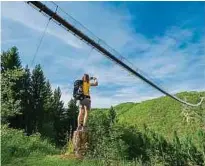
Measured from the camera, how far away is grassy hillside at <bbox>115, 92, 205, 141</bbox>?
5312 centimetres

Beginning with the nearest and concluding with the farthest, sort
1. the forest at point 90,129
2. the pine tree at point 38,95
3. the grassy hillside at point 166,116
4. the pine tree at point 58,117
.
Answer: the forest at point 90,129 < the pine tree at point 58,117 < the pine tree at point 38,95 < the grassy hillside at point 166,116

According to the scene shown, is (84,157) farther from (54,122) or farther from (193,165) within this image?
(54,122)

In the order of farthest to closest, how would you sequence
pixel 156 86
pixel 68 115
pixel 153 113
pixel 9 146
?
pixel 153 113 < pixel 68 115 < pixel 156 86 < pixel 9 146

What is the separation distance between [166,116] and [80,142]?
47.6m

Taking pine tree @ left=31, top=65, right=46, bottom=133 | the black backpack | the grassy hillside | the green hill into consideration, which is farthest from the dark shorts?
the grassy hillside

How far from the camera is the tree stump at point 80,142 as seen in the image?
43.7ft

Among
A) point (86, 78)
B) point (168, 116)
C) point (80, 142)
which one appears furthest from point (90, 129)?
point (168, 116)

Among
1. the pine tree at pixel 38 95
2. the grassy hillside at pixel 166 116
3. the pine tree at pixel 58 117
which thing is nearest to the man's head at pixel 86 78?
the pine tree at pixel 58 117

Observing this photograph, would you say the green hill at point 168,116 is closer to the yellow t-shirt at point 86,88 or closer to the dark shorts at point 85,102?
the dark shorts at point 85,102

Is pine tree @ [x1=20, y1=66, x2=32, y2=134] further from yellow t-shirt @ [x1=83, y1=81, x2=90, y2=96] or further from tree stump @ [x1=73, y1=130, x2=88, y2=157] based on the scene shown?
yellow t-shirt @ [x1=83, y1=81, x2=90, y2=96]

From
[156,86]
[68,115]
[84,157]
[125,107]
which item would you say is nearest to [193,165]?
[156,86]

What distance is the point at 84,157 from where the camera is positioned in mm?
12711

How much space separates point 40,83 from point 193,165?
24.6 metres

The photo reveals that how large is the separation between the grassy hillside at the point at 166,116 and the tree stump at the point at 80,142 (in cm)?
3571
